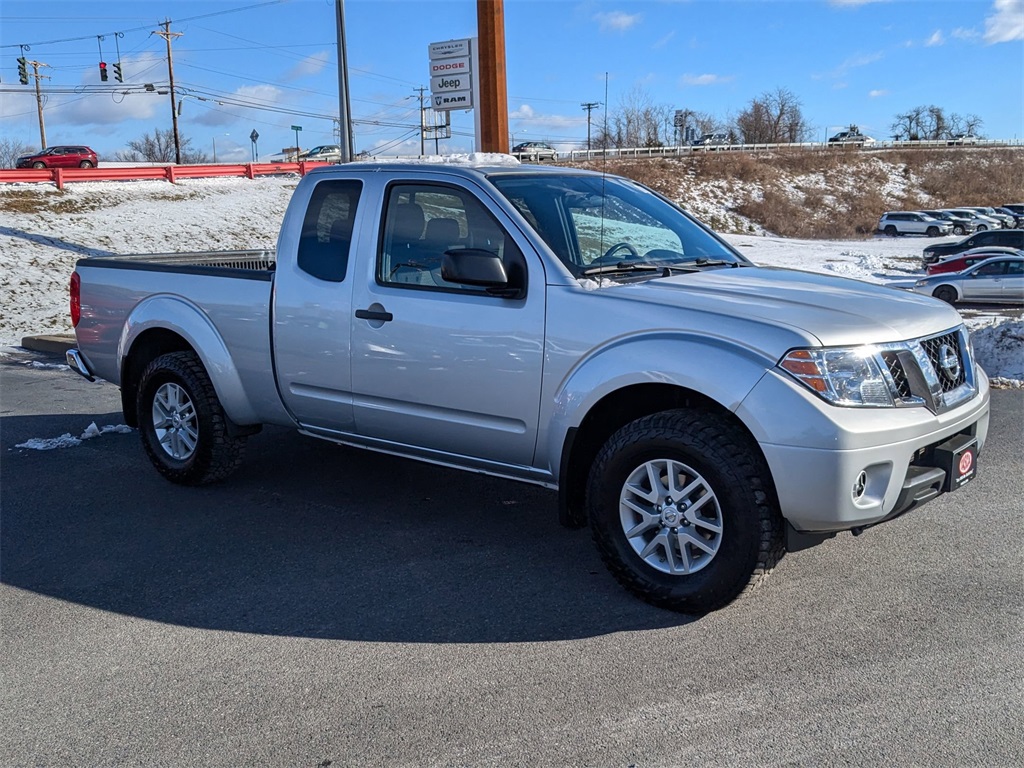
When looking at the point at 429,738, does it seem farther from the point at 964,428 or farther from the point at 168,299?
the point at 168,299

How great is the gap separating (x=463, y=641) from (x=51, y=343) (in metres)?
10.6

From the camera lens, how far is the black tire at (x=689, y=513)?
3891 mm

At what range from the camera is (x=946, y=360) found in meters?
4.23

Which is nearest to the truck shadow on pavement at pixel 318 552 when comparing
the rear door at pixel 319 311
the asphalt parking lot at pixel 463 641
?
the asphalt parking lot at pixel 463 641

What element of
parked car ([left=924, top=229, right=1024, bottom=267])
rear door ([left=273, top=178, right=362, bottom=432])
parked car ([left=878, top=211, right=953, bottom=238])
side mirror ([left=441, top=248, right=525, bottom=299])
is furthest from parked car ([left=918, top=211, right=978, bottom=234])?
side mirror ([left=441, top=248, right=525, bottom=299])

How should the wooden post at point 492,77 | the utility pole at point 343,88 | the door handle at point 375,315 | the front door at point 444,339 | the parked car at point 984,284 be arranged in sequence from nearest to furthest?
the front door at point 444,339
the door handle at point 375,315
the wooden post at point 492,77
the utility pole at point 343,88
the parked car at point 984,284

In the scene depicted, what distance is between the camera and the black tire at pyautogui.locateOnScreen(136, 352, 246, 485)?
587 centimetres

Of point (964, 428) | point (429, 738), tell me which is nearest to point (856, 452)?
point (964, 428)

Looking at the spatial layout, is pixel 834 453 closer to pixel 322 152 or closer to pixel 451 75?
pixel 451 75

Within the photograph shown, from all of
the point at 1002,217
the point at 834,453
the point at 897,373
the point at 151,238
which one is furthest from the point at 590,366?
the point at 1002,217

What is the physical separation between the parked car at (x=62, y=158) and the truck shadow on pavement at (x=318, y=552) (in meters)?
43.0

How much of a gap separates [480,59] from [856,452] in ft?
45.9

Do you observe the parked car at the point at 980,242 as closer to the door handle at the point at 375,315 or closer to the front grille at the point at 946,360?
the front grille at the point at 946,360

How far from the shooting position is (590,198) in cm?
517
